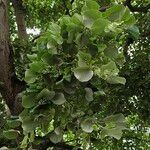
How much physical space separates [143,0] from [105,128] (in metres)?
3.94

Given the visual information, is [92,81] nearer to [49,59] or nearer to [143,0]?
[49,59]

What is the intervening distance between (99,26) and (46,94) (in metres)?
0.48

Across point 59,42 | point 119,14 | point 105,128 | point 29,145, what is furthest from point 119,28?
point 29,145

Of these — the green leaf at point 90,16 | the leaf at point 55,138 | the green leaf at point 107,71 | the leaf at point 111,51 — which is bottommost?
the leaf at point 55,138

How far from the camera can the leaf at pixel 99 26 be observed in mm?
1978

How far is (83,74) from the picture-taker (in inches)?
80.3

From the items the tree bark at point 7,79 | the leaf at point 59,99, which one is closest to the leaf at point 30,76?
the leaf at point 59,99

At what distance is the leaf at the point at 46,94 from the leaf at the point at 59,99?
20 mm

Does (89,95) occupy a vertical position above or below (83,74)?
below

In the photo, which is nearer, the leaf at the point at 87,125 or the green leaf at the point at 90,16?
the green leaf at the point at 90,16

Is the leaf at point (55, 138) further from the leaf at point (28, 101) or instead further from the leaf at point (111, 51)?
the leaf at point (111, 51)

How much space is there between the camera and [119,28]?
81.5 inches

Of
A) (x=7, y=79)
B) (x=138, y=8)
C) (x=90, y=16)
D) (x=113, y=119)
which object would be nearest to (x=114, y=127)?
(x=113, y=119)

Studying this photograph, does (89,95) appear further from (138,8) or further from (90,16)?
(138,8)
